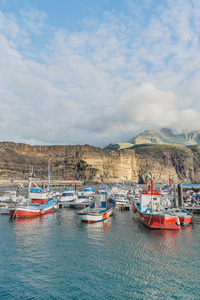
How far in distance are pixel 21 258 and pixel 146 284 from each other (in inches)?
378

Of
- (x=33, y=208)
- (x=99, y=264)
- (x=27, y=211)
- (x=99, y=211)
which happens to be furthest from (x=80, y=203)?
(x=99, y=264)

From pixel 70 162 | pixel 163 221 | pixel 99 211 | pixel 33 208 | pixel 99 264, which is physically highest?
pixel 70 162

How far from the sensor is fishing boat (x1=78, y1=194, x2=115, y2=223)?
1106 inches

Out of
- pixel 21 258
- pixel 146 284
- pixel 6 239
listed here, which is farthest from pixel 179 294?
pixel 6 239

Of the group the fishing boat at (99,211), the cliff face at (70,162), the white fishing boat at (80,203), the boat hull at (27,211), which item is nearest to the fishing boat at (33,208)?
the boat hull at (27,211)

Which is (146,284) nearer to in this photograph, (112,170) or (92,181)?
(92,181)

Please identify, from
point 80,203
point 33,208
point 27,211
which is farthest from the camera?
point 80,203

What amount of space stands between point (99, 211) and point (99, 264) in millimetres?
16971

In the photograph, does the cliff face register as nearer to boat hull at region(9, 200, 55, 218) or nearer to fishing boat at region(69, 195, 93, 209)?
fishing boat at region(69, 195, 93, 209)

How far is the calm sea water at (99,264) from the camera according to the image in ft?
35.3

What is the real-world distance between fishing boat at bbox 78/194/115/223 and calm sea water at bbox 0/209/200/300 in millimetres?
4761

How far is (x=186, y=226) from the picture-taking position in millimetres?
27125

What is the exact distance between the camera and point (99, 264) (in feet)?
46.3

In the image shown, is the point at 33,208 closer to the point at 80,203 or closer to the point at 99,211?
the point at 99,211
